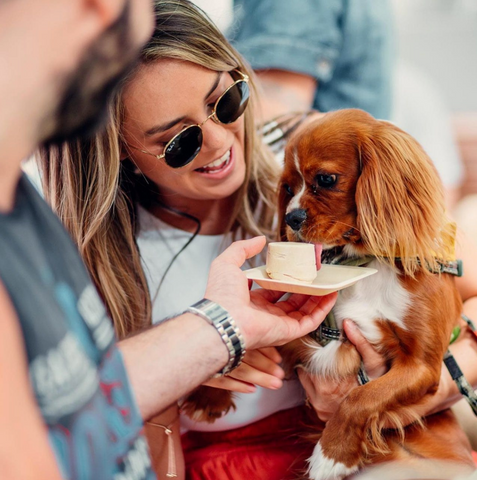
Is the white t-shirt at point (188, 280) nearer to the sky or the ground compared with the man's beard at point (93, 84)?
nearer to the ground

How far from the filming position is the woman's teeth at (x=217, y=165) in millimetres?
1438

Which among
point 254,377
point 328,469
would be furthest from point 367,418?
point 254,377

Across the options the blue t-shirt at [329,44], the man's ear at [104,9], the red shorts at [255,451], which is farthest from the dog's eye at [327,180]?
the blue t-shirt at [329,44]

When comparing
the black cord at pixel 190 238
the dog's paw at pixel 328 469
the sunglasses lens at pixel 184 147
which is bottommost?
the dog's paw at pixel 328 469

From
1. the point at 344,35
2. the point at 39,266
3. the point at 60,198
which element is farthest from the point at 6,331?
the point at 344,35

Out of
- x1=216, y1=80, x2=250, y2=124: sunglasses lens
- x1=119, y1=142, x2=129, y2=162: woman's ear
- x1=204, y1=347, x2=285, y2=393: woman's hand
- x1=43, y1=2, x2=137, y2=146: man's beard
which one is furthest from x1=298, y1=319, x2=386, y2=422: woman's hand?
x1=43, y1=2, x2=137, y2=146: man's beard

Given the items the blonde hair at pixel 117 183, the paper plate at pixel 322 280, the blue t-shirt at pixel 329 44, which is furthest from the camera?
the blue t-shirt at pixel 329 44

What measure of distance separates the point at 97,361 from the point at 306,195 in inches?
30.3

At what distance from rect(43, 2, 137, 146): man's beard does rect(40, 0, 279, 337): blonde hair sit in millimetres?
610

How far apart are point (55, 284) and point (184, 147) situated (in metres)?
0.76

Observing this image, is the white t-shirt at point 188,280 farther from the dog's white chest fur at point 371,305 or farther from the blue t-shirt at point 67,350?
the blue t-shirt at point 67,350

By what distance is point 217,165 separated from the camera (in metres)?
1.45

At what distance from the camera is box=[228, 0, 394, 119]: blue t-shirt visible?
8.01ft

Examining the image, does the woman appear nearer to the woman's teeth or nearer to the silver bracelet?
the woman's teeth
